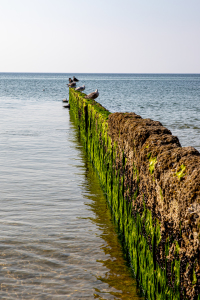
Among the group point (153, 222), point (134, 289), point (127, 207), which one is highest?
point (153, 222)

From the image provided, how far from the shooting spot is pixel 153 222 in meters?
3.86

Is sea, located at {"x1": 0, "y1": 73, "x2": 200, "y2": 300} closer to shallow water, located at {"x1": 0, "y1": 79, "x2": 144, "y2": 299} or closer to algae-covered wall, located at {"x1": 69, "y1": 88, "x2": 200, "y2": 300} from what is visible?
shallow water, located at {"x1": 0, "y1": 79, "x2": 144, "y2": 299}

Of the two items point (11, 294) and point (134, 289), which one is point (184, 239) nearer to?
point (134, 289)

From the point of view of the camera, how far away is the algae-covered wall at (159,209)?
8.89ft

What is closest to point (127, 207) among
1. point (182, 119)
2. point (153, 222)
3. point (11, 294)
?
point (153, 222)

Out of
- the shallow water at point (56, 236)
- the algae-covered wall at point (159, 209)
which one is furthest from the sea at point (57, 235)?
the algae-covered wall at point (159, 209)

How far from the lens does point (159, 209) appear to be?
3.53 meters

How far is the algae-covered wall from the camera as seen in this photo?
271 centimetres

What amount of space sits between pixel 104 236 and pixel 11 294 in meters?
2.16

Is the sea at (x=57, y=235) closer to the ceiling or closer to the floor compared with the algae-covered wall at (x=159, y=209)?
closer to the floor

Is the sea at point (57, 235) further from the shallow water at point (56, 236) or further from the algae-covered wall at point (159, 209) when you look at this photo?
the algae-covered wall at point (159, 209)

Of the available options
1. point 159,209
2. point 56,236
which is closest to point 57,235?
point 56,236

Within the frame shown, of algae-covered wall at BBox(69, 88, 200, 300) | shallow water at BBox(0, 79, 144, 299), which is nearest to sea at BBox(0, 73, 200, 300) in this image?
shallow water at BBox(0, 79, 144, 299)

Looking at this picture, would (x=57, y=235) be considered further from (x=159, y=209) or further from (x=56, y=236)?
(x=159, y=209)
